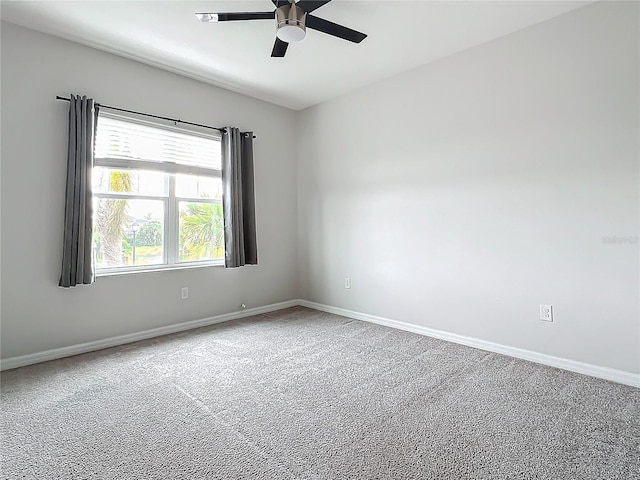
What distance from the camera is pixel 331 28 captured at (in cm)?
232

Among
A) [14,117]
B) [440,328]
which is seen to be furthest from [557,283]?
[14,117]

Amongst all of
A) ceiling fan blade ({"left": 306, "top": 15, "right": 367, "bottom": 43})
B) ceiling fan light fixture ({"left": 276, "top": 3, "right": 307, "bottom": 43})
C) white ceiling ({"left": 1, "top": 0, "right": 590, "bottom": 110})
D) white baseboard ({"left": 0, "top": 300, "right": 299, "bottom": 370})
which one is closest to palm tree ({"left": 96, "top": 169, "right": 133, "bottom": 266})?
white baseboard ({"left": 0, "top": 300, "right": 299, "bottom": 370})

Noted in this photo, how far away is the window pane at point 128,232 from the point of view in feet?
10.4

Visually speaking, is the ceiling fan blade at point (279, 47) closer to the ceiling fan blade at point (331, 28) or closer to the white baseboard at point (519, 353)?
the ceiling fan blade at point (331, 28)

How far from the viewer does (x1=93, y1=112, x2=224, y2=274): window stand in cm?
318

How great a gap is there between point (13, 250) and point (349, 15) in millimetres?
3191

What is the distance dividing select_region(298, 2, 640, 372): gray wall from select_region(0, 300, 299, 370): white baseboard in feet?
4.19

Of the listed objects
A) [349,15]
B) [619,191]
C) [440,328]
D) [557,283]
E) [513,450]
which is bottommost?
[513,450]

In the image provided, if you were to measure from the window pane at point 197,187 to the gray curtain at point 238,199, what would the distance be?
0.57ft

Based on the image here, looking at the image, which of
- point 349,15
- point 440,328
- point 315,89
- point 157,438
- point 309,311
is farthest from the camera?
point 309,311

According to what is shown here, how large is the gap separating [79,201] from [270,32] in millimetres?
2124

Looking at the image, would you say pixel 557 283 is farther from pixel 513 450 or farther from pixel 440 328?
pixel 513 450

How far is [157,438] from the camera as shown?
1773mm

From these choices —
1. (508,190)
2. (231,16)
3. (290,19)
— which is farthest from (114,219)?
(508,190)
